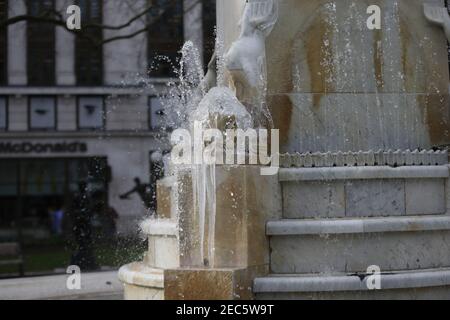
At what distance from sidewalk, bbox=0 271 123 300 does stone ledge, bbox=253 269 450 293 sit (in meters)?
4.75

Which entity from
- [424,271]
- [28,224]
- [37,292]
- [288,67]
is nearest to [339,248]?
[424,271]

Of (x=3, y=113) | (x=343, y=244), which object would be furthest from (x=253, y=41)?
(x=3, y=113)

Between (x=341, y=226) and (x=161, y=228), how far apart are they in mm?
2142

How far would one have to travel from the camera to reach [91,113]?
137 feet

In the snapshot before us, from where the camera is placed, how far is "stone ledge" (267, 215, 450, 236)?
792 centimetres

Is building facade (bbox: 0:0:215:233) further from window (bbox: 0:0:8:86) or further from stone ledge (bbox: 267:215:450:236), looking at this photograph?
stone ledge (bbox: 267:215:450:236)

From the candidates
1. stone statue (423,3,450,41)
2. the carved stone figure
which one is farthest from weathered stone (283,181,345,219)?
stone statue (423,3,450,41)

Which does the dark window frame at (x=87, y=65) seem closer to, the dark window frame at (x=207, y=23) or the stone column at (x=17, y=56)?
the stone column at (x=17, y=56)

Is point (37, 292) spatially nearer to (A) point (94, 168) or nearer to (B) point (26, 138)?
(B) point (26, 138)

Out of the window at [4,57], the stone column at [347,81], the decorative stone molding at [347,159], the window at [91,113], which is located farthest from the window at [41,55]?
the decorative stone molding at [347,159]

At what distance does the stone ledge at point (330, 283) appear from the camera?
303 inches

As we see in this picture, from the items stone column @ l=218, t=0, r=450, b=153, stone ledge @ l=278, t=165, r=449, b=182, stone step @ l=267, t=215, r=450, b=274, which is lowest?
stone step @ l=267, t=215, r=450, b=274

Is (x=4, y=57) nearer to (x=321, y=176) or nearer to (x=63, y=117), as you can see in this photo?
(x=63, y=117)
